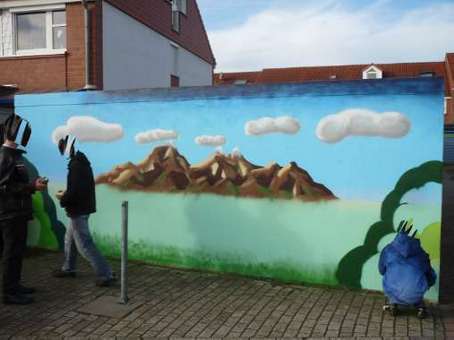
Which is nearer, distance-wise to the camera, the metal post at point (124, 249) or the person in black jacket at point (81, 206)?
the metal post at point (124, 249)

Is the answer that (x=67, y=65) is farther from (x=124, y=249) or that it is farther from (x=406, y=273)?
(x=406, y=273)

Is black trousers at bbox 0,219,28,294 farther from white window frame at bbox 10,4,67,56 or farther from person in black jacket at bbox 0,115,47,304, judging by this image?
white window frame at bbox 10,4,67,56

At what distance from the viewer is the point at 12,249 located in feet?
17.9

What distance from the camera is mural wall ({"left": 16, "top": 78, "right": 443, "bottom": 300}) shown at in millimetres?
5684

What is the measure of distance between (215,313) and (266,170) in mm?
1919

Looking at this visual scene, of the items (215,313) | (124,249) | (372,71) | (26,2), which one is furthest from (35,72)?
(372,71)

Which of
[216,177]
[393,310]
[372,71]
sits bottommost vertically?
[393,310]

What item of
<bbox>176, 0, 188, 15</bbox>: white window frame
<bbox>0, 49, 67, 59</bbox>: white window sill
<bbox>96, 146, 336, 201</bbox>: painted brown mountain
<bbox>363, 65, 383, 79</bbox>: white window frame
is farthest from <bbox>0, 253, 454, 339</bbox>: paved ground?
<bbox>363, 65, 383, 79</bbox>: white window frame

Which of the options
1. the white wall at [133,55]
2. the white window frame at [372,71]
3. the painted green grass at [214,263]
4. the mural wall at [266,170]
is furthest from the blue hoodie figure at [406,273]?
the white window frame at [372,71]

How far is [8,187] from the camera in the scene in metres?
5.41

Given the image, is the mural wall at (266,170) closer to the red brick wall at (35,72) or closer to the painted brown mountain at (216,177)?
the painted brown mountain at (216,177)

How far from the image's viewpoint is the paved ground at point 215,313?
4750 millimetres

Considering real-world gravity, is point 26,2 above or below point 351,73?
below

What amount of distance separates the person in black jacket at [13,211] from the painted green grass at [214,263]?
194cm
